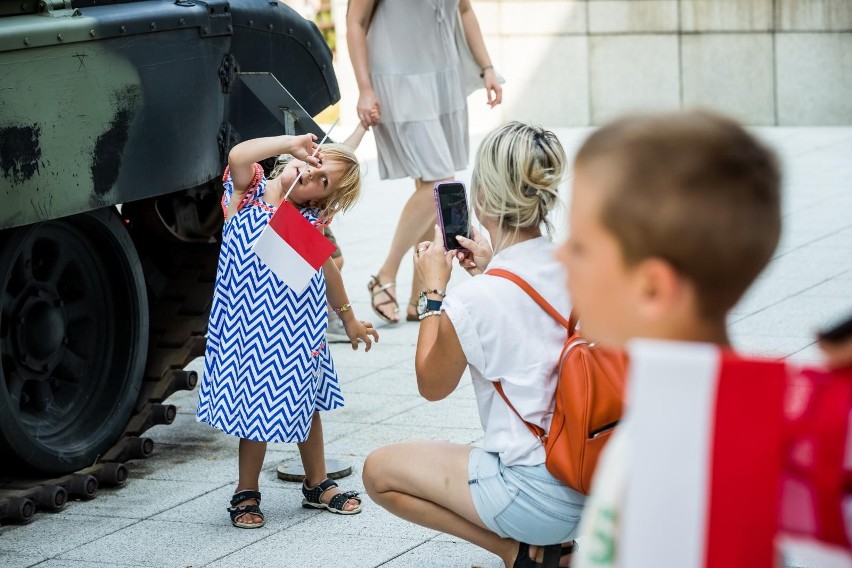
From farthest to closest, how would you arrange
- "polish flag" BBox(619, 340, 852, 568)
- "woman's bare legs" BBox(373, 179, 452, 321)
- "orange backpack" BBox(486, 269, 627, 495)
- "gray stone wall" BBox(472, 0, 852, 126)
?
1. "gray stone wall" BBox(472, 0, 852, 126)
2. "woman's bare legs" BBox(373, 179, 452, 321)
3. "orange backpack" BBox(486, 269, 627, 495)
4. "polish flag" BBox(619, 340, 852, 568)

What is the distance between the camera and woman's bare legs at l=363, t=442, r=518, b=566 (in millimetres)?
3225

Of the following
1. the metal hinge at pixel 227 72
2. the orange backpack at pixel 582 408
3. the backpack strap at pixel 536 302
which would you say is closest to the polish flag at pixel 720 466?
the orange backpack at pixel 582 408

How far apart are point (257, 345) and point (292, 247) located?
1.12ft

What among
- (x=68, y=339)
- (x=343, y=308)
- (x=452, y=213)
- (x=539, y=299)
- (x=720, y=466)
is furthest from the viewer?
(x=68, y=339)

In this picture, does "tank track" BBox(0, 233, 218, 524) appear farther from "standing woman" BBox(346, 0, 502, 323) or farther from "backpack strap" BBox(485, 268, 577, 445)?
"backpack strap" BBox(485, 268, 577, 445)

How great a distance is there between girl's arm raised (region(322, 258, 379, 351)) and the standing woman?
2.32 meters

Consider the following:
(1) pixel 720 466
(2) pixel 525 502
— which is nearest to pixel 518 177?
(2) pixel 525 502

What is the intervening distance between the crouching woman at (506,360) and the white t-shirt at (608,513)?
1586 millimetres

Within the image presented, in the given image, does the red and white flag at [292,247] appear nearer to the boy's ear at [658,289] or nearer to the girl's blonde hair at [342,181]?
the girl's blonde hair at [342,181]

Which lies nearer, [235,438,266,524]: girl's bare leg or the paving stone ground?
the paving stone ground

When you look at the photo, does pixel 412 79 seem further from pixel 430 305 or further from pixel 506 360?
pixel 506 360

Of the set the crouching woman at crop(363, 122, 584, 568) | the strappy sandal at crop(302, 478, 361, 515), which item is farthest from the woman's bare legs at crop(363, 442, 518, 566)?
the strappy sandal at crop(302, 478, 361, 515)

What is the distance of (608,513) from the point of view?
145 centimetres

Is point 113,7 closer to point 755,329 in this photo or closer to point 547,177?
point 547,177
